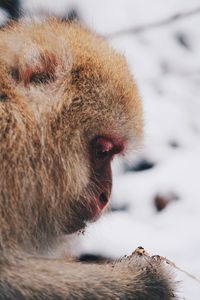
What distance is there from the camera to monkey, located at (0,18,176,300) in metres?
3.84

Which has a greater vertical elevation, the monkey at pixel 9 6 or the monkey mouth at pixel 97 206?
the monkey at pixel 9 6

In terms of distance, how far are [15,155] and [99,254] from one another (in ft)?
4.28

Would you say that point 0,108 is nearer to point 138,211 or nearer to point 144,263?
point 144,263

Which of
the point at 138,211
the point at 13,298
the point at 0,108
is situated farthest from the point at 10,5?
the point at 13,298

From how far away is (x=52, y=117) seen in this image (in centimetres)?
395

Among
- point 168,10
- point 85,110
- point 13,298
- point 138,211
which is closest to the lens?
point 13,298

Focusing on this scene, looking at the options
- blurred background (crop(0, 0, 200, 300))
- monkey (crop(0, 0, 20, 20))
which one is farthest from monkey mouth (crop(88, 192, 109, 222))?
monkey (crop(0, 0, 20, 20))

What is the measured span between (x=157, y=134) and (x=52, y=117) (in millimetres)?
2447

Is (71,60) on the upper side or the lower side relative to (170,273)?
upper

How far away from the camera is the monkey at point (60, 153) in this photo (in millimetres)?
3840

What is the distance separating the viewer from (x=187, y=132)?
633cm

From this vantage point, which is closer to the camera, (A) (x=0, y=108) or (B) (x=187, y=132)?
(A) (x=0, y=108)

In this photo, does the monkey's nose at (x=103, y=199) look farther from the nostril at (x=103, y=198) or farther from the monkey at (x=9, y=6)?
the monkey at (x=9, y=6)

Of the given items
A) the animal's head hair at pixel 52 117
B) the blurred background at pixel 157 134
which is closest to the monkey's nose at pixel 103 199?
the animal's head hair at pixel 52 117
